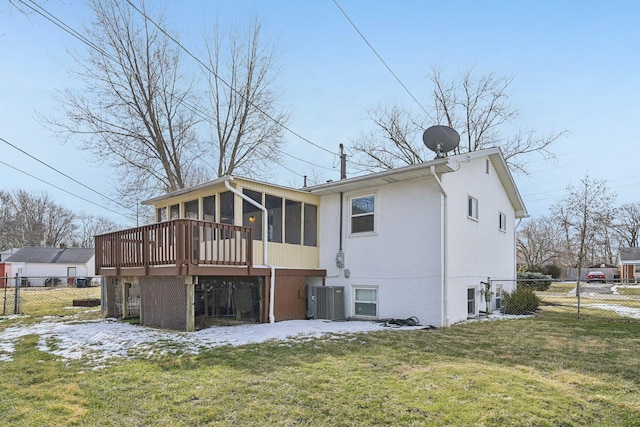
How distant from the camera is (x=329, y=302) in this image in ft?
33.9

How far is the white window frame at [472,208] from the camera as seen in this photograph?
→ 10898 millimetres

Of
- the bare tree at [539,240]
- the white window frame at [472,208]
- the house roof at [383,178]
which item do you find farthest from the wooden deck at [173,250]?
the bare tree at [539,240]

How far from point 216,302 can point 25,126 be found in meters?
8.37

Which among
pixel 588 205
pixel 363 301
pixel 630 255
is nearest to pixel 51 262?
pixel 363 301

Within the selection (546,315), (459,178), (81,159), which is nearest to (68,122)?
(81,159)

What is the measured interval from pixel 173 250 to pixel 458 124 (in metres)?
18.9

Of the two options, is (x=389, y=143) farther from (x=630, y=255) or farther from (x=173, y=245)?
(x=630, y=255)

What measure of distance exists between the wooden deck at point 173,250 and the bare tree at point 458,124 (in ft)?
48.6

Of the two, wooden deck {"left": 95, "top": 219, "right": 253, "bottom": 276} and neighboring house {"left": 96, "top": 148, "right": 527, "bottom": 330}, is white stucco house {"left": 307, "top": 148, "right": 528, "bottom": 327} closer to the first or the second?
neighboring house {"left": 96, "top": 148, "right": 527, "bottom": 330}

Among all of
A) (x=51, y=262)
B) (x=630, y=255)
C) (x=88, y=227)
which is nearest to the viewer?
(x=630, y=255)

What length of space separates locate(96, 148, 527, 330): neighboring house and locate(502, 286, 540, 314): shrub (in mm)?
951

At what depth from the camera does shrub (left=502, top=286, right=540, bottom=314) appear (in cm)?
1245

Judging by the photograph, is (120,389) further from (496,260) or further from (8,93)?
(496,260)

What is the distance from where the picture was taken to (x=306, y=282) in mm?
11156
